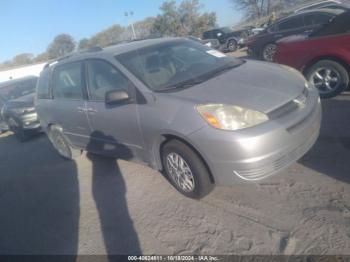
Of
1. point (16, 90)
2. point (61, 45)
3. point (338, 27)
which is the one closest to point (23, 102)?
point (16, 90)

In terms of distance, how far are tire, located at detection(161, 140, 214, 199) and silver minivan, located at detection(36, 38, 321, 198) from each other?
0.4 inches

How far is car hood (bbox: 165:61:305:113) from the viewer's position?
3.04m

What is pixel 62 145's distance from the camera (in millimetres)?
5805

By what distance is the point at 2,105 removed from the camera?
380 inches

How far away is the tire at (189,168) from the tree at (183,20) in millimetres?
37826

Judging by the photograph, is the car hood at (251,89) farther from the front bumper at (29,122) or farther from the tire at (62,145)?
the front bumper at (29,122)

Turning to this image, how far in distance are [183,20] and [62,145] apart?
3749 cm

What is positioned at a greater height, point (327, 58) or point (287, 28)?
point (287, 28)

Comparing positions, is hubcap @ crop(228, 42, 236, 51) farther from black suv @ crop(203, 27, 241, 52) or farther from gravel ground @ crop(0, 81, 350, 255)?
gravel ground @ crop(0, 81, 350, 255)

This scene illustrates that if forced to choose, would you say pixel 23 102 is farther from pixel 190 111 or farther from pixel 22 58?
pixel 22 58

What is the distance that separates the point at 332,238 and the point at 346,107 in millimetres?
3245

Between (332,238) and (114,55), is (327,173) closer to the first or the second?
(332,238)

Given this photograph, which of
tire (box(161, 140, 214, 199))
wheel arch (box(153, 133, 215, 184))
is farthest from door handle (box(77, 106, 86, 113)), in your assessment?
tire (box(161, 140, 214, 199))

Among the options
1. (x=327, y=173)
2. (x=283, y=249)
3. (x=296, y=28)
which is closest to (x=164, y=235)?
(x=283, y=249)
